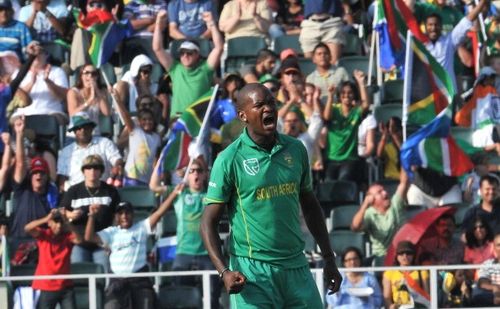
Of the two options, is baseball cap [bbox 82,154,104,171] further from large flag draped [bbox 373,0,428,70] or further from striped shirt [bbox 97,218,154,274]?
large flag draped [bbox 373,0,428,70]

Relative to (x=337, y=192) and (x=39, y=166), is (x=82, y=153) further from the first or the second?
(x=337, y=192)

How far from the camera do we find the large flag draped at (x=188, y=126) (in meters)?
16.4

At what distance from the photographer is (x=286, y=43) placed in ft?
61.8

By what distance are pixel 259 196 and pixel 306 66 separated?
8.67 m

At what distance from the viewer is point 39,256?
1506 centimetres

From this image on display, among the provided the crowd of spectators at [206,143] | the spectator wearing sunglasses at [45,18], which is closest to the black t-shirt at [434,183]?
the crowd of spectators at [206,143]

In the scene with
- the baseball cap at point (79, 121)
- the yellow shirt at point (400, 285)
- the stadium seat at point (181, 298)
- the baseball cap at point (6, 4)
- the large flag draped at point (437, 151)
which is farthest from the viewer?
the baseball cap at point (6, 4)

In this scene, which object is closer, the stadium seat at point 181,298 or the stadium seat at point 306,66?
the stadium seat at point 181,298

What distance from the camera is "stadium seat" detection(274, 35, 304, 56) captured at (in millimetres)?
18766

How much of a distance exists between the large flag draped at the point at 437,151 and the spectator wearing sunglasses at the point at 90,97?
326cm

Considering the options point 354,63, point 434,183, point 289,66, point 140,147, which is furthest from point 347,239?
point 354,63

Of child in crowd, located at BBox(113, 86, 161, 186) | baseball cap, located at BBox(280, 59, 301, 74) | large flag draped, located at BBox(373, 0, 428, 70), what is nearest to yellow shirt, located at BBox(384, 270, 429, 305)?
baseball cap, located at BBox(280, 59, 301, 74)

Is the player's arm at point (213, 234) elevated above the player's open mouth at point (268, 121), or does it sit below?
below

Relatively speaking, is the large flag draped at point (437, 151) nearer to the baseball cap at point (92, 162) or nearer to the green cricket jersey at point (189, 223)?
the green cricket jersey at point (189, 223)
